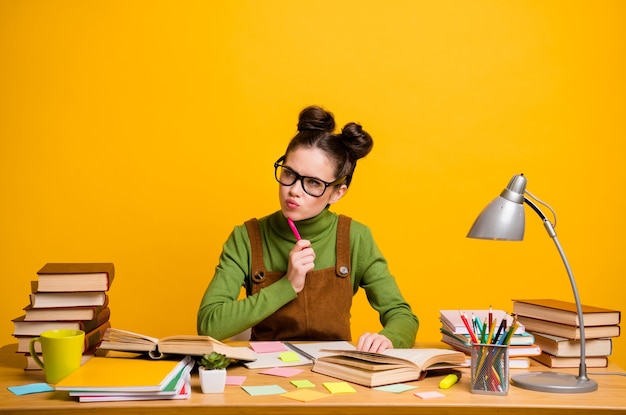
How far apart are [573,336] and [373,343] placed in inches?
19.9

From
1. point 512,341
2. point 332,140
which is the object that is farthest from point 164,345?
point 332,140

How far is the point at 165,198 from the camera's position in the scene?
3.15 m

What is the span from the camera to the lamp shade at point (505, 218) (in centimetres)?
168

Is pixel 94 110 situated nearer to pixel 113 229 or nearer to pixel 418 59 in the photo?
pixel 113 229

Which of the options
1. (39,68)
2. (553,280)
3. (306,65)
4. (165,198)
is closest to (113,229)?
(165,198)

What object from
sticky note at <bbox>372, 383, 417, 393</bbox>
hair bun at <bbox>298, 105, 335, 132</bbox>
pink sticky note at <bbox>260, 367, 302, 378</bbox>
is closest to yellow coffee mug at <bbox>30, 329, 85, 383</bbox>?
pink sticky note at <bbox>260, 367, 302, 378</bbox>

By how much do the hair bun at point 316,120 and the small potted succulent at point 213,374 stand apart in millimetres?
1047

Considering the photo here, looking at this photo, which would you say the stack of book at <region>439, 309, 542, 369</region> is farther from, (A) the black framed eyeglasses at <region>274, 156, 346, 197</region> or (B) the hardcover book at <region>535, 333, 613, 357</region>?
(A) the black framed eyeglasses at <region>274, 156, 346, 197</region>

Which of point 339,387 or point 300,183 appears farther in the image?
point 300,183

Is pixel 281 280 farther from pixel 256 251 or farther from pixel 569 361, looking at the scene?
pixel 569 361

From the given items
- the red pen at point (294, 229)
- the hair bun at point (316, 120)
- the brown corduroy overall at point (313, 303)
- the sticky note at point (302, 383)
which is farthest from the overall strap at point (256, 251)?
the sticky note at point (302, 383)

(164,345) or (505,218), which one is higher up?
(505,218)

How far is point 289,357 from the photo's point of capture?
1863 mm

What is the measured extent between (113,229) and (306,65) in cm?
108
